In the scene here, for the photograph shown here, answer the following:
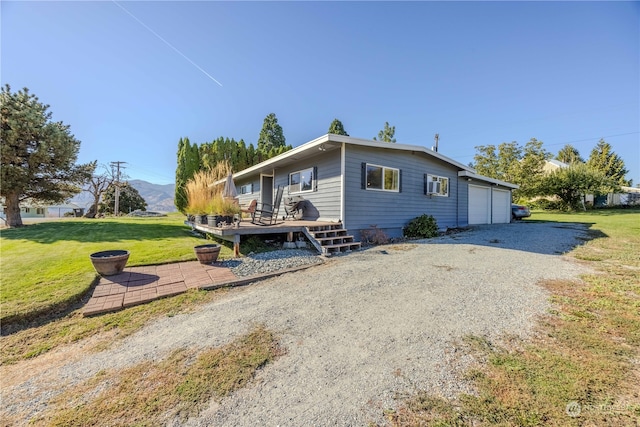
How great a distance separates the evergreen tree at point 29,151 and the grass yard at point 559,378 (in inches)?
628

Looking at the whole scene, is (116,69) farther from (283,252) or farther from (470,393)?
(470,393)

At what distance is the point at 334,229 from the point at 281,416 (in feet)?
19.4

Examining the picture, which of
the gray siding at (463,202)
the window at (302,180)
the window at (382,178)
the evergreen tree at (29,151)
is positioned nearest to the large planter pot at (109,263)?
the window at (302,180)

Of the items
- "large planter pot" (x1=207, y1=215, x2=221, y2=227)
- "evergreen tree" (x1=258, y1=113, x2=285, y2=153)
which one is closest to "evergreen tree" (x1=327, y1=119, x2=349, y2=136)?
"evergreen tree" (x1=258, y1=113, x2=285, y2=153)

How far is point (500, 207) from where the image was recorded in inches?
606

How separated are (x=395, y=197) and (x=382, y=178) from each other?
0.89 metres

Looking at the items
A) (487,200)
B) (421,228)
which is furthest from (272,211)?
(487,200)

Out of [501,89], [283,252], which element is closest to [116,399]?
[283,252]

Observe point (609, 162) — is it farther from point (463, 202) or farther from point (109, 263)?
point (109, 263)

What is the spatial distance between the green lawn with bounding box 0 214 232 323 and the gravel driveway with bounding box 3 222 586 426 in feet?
4.79

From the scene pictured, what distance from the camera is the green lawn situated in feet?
11.2

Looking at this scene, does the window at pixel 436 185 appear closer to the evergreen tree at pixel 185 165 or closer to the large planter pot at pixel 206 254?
the large planter pot at pixel 206 254

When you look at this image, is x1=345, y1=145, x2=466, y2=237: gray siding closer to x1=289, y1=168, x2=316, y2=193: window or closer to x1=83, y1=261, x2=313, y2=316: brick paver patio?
x1=289, y1=168, x2=316, y2=193: window

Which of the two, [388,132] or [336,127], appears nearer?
[336,127]
